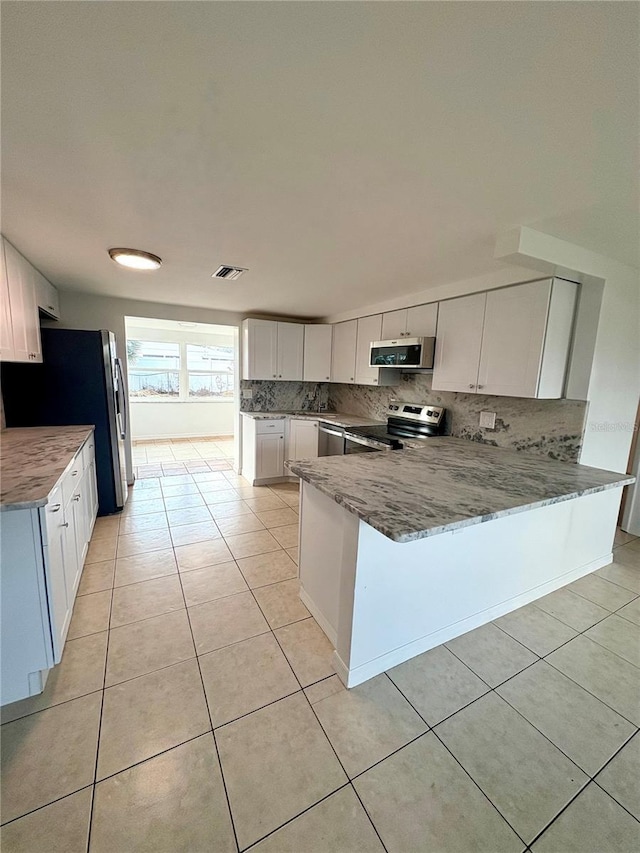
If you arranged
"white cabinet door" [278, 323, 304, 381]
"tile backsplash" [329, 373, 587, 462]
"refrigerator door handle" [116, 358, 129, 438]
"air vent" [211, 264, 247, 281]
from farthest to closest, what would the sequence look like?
"white cabinet door" [278, 323, 304, 381], "refrigerator door handle" [116, 358, 129, 438], "air vent" [211, 264, 247, 281], "tile backsplash" [329, 373, 587, 462]

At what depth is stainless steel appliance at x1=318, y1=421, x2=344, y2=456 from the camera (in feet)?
12.8

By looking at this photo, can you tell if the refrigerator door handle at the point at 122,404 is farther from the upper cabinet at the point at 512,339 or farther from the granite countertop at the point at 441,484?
the upper cabinet at the point at 512,339

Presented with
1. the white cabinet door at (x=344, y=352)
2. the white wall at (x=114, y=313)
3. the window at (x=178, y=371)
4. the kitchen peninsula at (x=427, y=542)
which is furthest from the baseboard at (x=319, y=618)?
the window at (x=178, y=371)

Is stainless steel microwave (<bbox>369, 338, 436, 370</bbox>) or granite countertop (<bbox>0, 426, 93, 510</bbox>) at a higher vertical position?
stainless steel microwave (<bbox>369, 338, 436, 370</bbox>)

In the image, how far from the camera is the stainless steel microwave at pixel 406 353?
10.00ft

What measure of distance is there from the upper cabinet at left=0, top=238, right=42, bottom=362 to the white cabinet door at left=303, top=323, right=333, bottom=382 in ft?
9.34

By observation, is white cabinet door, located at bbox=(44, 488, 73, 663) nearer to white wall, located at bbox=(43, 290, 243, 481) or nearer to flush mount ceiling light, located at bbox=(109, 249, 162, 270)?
flush mount ceiling light, located at bbox=(109, 249, 162, 270)

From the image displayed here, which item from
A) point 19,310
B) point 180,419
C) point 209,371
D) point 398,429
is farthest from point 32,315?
point 209,371

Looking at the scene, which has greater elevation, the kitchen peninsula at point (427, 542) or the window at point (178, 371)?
the window at point (178, 371)

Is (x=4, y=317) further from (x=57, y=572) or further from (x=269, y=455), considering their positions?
(x=269, y=455)

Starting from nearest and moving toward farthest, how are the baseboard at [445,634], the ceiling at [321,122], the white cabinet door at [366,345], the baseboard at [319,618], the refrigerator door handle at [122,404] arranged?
1. the ceiling at [321,122]
2. the baseboard at [445,634]
3. the baseboard at [319,618]
4. the refrigerator door handle at [122,404]
5. the white cabinet door at [366,345]

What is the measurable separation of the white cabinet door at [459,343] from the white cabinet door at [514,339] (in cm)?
7

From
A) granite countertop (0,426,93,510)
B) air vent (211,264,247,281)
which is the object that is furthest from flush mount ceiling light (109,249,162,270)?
granite countertop (0,426,93,510)

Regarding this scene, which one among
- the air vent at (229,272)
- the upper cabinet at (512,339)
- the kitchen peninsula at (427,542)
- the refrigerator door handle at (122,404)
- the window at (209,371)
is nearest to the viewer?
the kitchen peninsula at (427,542)
